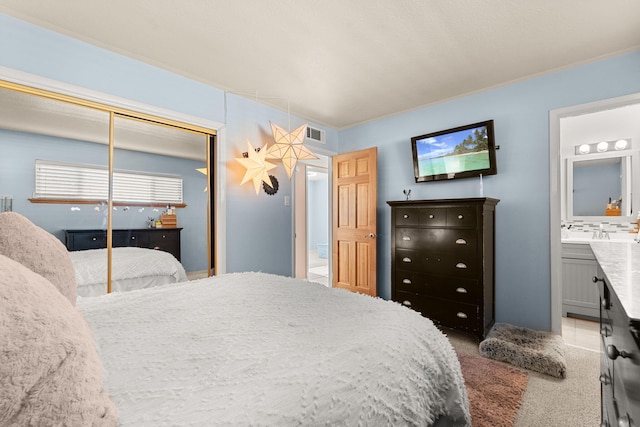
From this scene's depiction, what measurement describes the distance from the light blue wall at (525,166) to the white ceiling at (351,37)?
0.15 m

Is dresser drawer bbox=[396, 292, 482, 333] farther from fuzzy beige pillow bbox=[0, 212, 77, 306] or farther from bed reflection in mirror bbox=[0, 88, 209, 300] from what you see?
fuzzy beige pillow bbox=[0, 212, 77, 306]

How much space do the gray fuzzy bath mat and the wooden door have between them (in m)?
1.48

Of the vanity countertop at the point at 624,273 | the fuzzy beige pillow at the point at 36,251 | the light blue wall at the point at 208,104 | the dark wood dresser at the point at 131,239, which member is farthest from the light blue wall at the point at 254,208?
the vanity countertop at the point at 624,273

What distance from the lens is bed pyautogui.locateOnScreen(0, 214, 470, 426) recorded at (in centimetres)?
46


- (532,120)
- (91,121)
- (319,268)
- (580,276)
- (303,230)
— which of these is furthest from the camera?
(319,268)

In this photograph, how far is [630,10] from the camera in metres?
1.97

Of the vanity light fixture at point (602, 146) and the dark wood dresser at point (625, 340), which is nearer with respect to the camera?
the dark wood dresser at point (625, 340)

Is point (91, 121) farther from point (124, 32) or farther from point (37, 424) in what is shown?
point (37, 424)

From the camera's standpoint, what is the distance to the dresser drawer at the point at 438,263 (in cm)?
276

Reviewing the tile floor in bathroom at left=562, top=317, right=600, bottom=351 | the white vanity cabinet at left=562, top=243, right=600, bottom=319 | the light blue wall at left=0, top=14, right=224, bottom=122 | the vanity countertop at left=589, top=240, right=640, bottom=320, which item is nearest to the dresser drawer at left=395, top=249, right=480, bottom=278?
the tile floor in bathroom at left=562, top=317, right=600, bottom=351

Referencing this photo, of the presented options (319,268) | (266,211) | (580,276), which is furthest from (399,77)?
(319,268)

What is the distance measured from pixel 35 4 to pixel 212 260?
231 cm

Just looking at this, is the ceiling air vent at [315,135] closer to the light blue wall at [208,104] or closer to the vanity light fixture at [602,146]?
the light blue wall at [208,104]

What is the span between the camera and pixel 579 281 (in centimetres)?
334
